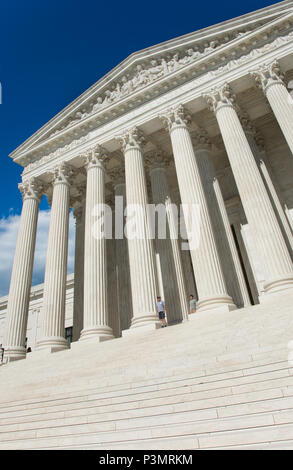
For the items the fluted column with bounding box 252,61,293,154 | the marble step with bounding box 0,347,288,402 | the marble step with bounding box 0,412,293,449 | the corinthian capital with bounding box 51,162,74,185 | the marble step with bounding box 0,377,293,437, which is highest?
the corinthian capital with bounding box 51,162,74,185

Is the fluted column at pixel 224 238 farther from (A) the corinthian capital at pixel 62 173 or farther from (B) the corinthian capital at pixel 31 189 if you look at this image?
(B) the corinthian capital at pixel 31 189

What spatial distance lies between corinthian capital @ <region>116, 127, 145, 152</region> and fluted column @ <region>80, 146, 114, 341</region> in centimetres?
239

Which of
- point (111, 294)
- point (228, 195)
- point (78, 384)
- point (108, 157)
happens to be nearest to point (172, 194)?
point (228, 195)

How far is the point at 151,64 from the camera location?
93.1ft

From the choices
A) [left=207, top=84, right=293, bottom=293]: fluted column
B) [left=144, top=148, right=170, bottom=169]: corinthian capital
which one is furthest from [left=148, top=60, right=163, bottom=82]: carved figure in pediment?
[left=207, top=84, right=293, bottom=293]: fluted column

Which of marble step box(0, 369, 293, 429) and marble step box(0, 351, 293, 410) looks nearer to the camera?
marble step box(0, 369, 293, 429)

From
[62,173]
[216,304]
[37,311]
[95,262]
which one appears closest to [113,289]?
[95,262]

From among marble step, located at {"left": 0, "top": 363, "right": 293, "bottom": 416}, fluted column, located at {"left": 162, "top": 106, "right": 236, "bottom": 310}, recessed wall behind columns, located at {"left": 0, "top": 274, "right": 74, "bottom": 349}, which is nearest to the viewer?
marble step, located at {"left": 0, "top": 363, "right": 293, "bottom": 416}

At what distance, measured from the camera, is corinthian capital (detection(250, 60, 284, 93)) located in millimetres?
22266

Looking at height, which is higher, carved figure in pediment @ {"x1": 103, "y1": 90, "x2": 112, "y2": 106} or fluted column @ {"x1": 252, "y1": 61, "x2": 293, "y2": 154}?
carved figure in pediment @ {"x1": 103, "y1": 90, "x2": 112, "y2": 106}

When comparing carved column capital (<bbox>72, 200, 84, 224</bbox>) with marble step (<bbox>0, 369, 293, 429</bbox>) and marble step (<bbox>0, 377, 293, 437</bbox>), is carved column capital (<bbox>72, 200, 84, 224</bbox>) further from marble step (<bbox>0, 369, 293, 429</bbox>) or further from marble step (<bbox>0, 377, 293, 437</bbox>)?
marble step (<bbox>0, 377, 293, 437</bbox>)

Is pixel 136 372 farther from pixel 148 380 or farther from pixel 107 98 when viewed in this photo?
pixel 107 98
